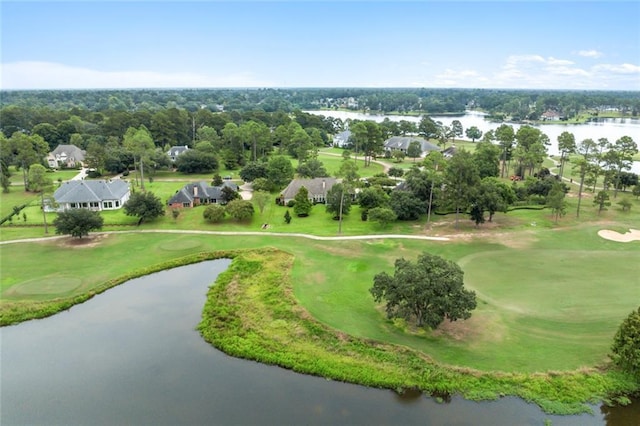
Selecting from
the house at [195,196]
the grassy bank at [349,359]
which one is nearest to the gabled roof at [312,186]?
the house at [195,196]

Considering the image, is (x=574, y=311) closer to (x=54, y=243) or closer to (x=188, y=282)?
(x=188, y=282)

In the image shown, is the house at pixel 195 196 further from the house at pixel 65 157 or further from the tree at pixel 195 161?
the house at pixel 65 157

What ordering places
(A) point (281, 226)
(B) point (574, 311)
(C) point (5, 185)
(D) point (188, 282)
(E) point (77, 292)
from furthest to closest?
(C) point (5, 185) → (A) point (281, 226) → (D) point (188, 282) → (E) point (77, 292) → (B) point (574, 311)

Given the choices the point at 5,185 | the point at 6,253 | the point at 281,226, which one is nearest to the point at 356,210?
the point at 281,226

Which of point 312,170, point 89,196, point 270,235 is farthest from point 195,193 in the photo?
point 312,170

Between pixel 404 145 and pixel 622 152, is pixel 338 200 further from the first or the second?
pixel 404 145
